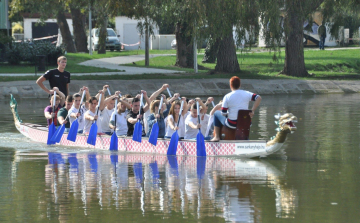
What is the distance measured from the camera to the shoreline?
A: 93.5 ft

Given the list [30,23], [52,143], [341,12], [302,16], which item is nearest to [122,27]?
[30,23]

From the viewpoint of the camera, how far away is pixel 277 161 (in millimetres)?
13109

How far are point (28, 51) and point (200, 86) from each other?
1036cm

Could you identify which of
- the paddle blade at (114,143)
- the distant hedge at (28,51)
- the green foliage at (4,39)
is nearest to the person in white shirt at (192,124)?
the paddle blade at (114,143)

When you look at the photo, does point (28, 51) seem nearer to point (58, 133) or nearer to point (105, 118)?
point (58, 133)

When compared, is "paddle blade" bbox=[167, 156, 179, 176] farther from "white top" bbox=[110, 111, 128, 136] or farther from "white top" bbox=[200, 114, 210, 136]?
"white top" bbox=[110, 111, 128, 136]

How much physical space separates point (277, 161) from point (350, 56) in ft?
99.5

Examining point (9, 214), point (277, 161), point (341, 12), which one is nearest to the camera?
point (9, 214)

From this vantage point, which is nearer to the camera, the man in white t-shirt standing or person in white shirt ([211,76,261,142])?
person in white shirt ([211,76,261,142])

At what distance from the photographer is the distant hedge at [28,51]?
3500cm

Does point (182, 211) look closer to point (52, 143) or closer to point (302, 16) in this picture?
point (52, 143)

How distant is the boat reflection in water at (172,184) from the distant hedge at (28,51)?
21500mm

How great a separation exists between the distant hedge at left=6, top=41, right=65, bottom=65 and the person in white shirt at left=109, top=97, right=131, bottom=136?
20.4 m

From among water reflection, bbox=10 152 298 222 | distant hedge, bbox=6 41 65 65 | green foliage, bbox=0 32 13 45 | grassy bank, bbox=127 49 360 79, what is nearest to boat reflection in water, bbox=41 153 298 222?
water reflection, bbox=10 152 298 222
